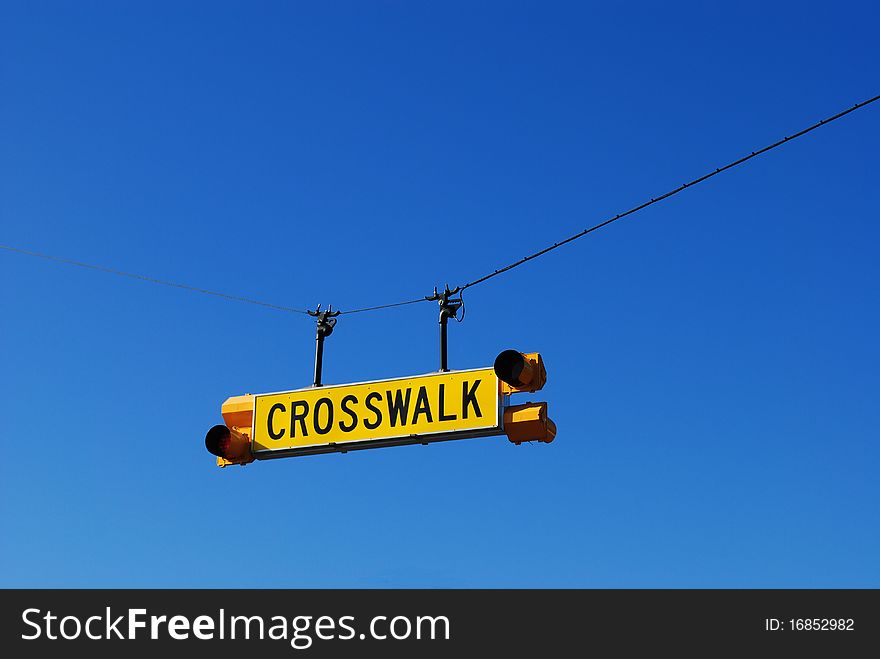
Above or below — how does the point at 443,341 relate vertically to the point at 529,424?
above

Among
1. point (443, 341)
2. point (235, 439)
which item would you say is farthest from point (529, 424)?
point (235, 439)

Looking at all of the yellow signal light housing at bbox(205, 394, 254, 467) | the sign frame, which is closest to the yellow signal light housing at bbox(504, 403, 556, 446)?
the sign frame

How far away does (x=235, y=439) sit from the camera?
56.3 ft

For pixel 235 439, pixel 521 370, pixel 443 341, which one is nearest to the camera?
pixel 521 370

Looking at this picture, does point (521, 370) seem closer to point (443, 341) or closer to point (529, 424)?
point (529, 424)

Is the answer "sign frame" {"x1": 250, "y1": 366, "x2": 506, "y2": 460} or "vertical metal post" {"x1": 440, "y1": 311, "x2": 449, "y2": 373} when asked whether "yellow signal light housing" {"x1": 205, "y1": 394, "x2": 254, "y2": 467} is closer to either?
"sign frame" {"x1": 250, "y1": 366, "x2": 506, "y2": 460}

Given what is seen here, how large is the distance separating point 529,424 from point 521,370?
68 cm

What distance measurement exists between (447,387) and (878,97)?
626cm

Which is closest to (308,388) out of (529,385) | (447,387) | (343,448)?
(343,448)

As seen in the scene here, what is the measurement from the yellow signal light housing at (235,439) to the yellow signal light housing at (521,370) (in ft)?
13.2

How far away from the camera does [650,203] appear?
1517 centimetres

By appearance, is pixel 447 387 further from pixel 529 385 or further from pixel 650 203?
pixel 650 203

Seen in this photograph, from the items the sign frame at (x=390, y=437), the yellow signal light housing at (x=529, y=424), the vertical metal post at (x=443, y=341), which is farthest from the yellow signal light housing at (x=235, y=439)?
A: the yellow signal light housing at (x=529, y=424)

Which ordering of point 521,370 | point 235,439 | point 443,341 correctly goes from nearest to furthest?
point 521,370 < point 443,341 < point 235,439
